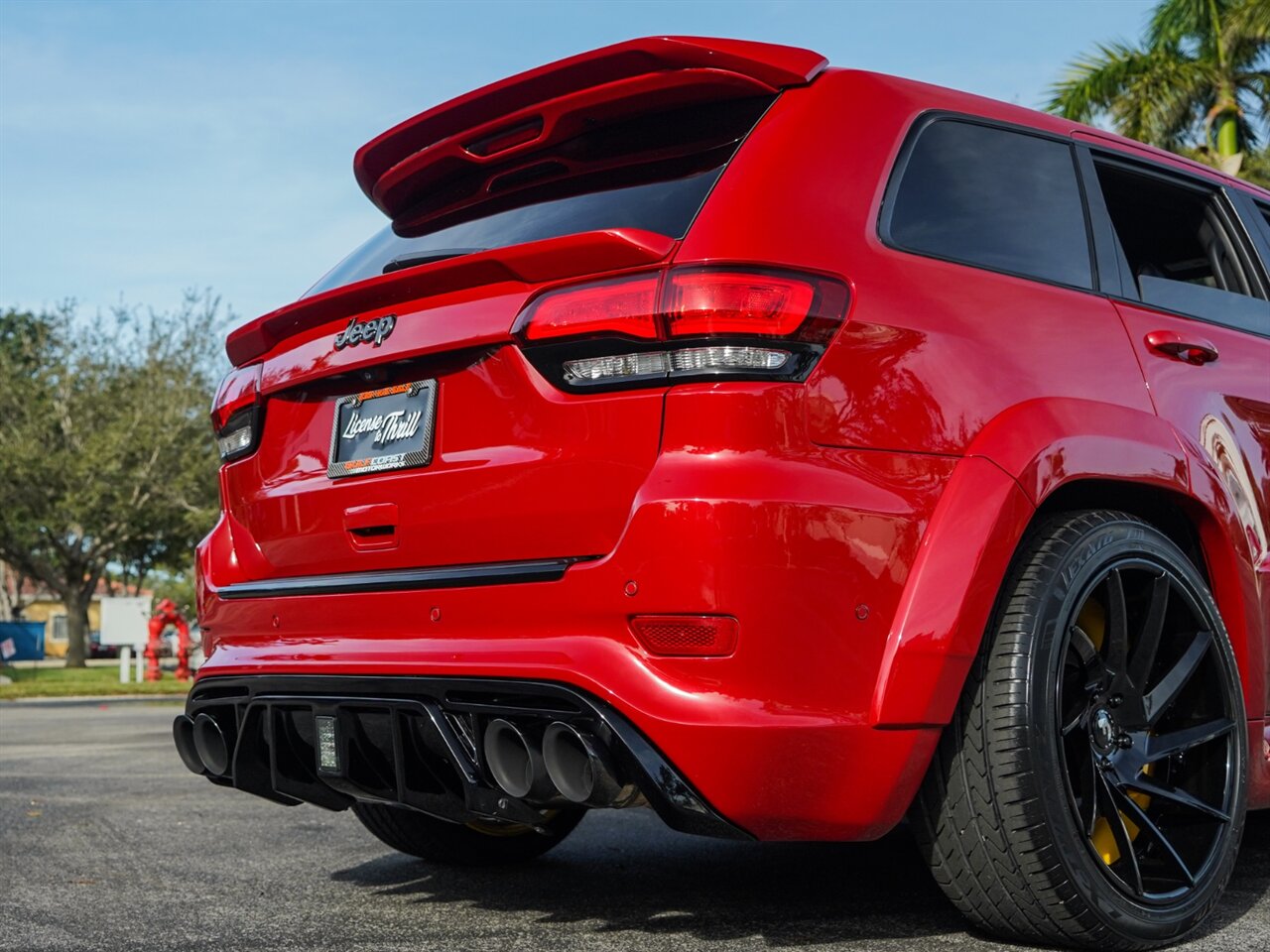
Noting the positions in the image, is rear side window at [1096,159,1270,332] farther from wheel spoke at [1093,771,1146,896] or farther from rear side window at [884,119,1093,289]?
wheel spoke at [1093,771,1146,896]

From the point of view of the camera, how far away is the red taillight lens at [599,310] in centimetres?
264

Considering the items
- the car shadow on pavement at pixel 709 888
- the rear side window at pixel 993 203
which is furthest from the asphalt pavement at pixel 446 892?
the rear side window at pixel 993 203

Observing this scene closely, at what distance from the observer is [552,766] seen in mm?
2662

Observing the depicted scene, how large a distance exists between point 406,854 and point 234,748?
1.29m

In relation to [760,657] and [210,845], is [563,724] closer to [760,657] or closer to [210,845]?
[760,657]

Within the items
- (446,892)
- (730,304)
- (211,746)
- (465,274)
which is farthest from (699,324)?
(446,892)

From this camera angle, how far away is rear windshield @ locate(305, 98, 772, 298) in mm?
2834

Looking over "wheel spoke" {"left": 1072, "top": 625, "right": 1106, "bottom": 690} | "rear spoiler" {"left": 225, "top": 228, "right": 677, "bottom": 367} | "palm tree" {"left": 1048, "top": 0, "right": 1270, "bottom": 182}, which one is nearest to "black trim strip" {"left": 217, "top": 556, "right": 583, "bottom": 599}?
"rear spoiler" {"left": 225, "top": 228, "right": 677, "bottom": 367}

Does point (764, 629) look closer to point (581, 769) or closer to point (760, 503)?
point (760, 503)

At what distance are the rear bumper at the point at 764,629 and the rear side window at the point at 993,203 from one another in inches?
21.8

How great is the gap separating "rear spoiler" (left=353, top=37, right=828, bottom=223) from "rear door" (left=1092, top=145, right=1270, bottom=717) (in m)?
1.06

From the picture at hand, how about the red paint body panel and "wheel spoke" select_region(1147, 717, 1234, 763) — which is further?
"wheel spoke" select_region(1147, 717, 1234, 763)

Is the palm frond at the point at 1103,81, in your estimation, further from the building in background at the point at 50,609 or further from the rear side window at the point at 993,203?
the building in background at the point at 50,609

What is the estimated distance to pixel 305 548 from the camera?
10.6 feet
